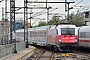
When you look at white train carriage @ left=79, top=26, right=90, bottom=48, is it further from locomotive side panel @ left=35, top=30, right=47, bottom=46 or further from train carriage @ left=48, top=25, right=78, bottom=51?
locomotive side panel @ left=35, top=30, right=47, bottom=46

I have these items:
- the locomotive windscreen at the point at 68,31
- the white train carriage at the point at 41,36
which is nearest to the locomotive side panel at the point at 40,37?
the white train carriage at the point at 41,36

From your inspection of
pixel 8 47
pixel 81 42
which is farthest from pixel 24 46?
pixel 8 47

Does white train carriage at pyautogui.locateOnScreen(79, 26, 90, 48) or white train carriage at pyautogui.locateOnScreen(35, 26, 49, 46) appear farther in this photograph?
white train carriage at pyautogui.locateOnScreen(35, 26, 49, 46)

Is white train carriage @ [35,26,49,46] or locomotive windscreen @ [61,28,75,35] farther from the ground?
locomotive windscreen @ [61,28,75,35]

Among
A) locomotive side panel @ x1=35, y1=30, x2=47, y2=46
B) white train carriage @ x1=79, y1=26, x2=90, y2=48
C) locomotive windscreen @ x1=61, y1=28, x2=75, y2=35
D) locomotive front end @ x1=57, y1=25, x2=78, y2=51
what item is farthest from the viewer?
locomotive side panel @ x1=35, y1=30, x2=47, y2=46

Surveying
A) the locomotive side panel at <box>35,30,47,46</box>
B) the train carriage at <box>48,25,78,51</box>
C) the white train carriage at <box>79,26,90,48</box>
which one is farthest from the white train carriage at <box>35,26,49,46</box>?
the train carriage at <box>48,25,78,51</box>

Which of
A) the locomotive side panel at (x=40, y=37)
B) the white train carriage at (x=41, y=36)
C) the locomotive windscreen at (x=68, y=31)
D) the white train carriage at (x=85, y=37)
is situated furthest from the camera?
the locomotive side panel at (x=40, y=37)

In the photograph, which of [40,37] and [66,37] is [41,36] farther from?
[66,37]

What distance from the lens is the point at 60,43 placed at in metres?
33.9

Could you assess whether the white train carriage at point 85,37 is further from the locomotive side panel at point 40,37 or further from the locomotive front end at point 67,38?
the locomotive side panel at point 40,37

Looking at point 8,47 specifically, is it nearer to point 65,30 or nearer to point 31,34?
point 65,30

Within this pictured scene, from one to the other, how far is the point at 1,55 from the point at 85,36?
14.3 meters

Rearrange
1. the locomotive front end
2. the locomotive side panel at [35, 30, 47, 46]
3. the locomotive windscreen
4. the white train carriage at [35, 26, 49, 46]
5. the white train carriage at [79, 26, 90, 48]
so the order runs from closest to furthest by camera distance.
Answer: the locomotive front end
the locomotive windscreen
the white train carriage at [79, 26, 90, 48]
the white train carriage at [35, 26, 49, 46]
the locomotive side panel at [35, 30, 47, 46]

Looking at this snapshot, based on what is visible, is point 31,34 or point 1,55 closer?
point 1,55
